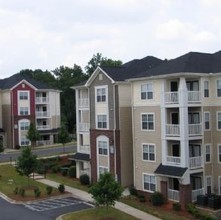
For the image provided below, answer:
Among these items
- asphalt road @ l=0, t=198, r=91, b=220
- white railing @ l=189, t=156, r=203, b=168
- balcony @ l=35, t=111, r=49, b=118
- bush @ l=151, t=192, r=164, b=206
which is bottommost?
asphalt road @ l=0, t=198, r=91, b=220

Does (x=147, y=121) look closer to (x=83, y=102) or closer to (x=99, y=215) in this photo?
(x=99, y=215)

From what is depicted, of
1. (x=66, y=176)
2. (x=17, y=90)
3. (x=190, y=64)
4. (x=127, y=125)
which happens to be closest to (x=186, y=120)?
(x=190, y=64)

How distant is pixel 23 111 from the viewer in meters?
73.6

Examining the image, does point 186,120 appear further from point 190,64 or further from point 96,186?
point 96,186

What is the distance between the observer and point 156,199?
35.4 m

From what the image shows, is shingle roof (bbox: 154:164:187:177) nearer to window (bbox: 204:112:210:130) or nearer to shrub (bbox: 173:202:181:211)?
shrub (bbox: 173:202:181:211)

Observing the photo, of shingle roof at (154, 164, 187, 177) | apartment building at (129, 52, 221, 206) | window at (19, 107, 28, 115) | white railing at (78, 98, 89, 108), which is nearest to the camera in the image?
shingle roof at (154, 164, 187, 177)

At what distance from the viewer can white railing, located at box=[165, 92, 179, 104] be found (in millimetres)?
35809

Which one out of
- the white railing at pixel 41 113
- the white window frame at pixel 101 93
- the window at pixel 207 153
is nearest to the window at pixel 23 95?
the white railing at pixel 41 113

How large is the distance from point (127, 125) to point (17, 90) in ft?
117

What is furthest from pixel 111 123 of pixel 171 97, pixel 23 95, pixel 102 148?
pixel 23 95

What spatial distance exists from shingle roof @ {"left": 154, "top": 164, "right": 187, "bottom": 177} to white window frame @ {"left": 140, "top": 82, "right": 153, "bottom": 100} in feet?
20.5

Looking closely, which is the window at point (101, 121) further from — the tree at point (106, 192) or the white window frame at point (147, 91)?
the tree at point (106, 192)

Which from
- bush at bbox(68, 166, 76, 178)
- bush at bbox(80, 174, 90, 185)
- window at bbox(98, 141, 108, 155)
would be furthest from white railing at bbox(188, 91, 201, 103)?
bush at bbox(68, 166, 76, 178)
